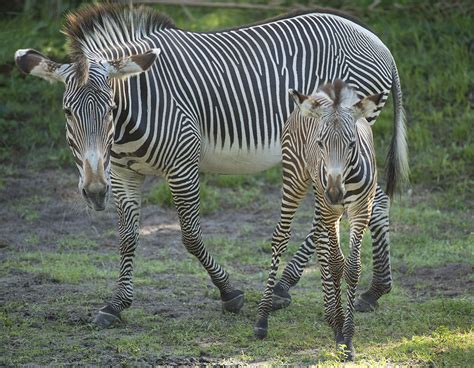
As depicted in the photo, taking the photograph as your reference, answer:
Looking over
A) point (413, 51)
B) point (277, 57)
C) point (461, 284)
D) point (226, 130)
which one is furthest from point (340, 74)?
point (413, 51)

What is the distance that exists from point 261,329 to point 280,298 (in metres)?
0.94

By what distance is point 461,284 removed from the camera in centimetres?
848

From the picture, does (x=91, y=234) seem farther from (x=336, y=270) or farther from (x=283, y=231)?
(x=336, y=270)

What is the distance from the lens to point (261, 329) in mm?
6953

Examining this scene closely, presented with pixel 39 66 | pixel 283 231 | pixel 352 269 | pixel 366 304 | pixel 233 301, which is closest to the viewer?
pixel 352 269

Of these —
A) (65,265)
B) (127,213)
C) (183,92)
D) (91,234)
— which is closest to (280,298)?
(127,213)

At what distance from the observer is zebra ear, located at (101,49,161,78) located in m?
6.89

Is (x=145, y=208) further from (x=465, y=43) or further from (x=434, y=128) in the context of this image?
(x=465, y=43)

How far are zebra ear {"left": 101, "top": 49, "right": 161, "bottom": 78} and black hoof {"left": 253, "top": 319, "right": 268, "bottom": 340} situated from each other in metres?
2.04

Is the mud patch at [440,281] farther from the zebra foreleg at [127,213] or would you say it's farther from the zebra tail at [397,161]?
the zebra foreleg at [127,213]

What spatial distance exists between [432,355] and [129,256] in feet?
8.52

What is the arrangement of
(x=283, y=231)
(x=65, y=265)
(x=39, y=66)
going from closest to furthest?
(x=39, y=66) < (x=283, y=231) < (x=65, y=265)

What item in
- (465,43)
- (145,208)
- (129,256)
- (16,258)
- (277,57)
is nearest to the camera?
(129,256)

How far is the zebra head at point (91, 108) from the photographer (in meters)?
6.48
